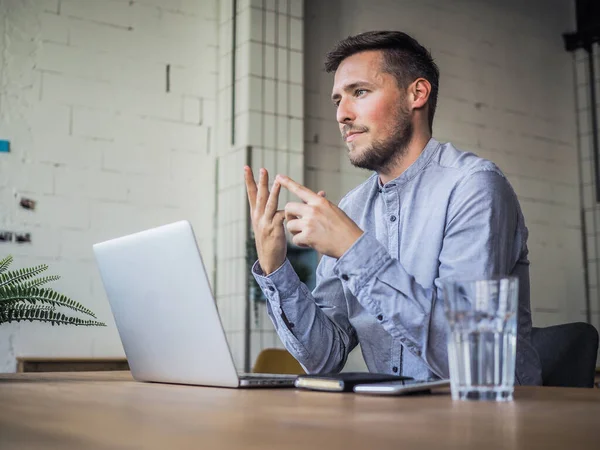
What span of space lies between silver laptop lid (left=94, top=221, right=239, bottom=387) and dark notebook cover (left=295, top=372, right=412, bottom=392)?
0.36 ft

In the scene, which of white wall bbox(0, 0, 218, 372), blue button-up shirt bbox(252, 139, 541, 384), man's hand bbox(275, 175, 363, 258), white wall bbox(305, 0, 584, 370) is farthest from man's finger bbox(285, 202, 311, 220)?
white wall bbox(305, 0, 584, 370)

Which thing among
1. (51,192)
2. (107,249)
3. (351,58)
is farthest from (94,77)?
(107,249)

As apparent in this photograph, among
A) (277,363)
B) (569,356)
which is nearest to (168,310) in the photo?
(569,356)

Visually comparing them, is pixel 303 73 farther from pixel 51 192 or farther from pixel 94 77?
pixel 51 192

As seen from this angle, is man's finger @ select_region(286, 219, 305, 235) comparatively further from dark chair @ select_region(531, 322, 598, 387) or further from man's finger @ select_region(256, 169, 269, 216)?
dark chair @ select_region(531, 322, 598, 387)

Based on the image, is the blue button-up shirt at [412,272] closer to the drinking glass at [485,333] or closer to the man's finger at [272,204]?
the man's finger at [272,204]

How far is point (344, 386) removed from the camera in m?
1.03

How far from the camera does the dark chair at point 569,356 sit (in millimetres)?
1659

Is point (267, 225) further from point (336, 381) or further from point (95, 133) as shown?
point (95, 133)

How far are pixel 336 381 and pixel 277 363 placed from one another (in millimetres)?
2272

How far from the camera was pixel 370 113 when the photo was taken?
1.82 metres

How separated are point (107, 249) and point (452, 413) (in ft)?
2.66

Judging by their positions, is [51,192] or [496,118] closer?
[51,192]

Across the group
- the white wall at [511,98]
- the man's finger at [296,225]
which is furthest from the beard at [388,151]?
the white wall at [511,98]
